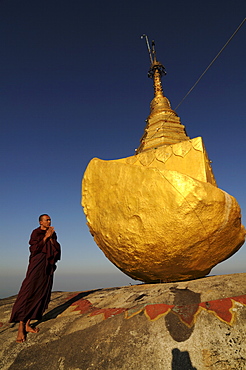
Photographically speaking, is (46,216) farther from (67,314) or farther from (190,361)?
(190,361)

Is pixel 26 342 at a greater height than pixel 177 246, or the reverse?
pixel 177 246

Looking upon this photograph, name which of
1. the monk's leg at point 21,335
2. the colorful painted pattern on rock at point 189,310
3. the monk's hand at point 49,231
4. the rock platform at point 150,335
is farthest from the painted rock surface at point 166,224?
the monk's leg at point 21,335

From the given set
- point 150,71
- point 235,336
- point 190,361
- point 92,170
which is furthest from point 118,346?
point 150,71

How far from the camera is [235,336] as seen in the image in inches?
109

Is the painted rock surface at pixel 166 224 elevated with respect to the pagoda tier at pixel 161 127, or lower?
lower

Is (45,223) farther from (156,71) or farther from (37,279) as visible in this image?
(156,71)

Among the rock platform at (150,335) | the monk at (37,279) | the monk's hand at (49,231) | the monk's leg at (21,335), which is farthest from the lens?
the monk's hand at (49,231)

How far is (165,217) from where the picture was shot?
14.5 ft

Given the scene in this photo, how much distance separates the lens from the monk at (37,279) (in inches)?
147

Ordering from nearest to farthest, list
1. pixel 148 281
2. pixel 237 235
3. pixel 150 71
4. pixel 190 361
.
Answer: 1. pixel 190 361
2. pixel 237 235
3. pixel 148 281
4. pixel 150 71

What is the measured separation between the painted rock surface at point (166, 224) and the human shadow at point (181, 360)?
6.32 ft

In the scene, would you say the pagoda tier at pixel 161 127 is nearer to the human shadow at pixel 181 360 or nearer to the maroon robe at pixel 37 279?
the maroon robe at pixel 37 279

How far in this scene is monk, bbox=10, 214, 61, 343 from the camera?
12.3 feet

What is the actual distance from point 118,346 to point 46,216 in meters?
2.62
